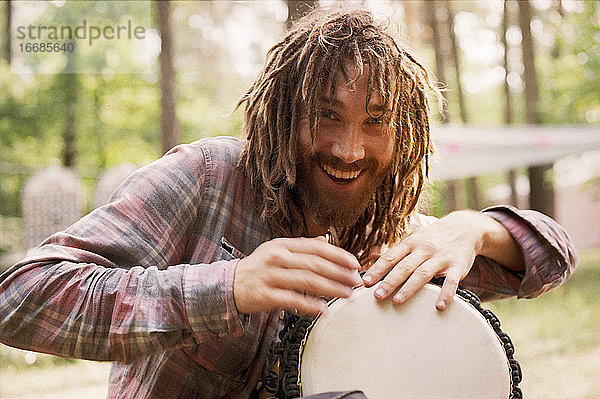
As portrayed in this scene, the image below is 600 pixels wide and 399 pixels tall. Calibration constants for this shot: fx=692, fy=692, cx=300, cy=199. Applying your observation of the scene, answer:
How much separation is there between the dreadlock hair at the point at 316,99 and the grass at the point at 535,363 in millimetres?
2532

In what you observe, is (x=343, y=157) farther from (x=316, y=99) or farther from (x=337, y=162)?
(x=316, y=99)

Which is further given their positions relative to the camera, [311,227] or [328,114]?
[311,227]

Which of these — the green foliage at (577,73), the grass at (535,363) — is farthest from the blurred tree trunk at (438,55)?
the grass at (535,363)

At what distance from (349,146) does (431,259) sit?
31 centimetres

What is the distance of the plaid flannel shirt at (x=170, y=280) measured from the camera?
3.92 ft

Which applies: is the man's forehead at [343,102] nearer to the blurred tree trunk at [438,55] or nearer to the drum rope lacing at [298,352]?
the drum rope lacing at [298,352]

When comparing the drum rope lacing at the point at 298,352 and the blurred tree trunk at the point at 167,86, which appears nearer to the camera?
the drum rope lacing at the point at 298,352

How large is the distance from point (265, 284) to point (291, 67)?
66cm

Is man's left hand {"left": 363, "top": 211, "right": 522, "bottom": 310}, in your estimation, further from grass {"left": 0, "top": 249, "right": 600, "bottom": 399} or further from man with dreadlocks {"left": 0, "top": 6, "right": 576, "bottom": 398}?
grass {"left": 0, "top": 249, "right": 600, "bottom": 399}

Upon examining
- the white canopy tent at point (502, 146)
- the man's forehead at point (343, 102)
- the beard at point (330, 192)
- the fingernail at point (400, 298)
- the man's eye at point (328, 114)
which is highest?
the man's forehead at point (343, 102)

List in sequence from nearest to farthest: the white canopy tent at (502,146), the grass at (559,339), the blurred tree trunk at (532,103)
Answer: the grass at (559,339) < the white canopy tent at (502,146) < the blurred tree trunk at (532,103)

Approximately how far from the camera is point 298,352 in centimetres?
143

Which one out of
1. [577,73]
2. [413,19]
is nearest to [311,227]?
[577,73]

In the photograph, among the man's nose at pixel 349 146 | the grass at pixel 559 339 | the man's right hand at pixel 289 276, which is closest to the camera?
the man's right hand at pixel 289 276
